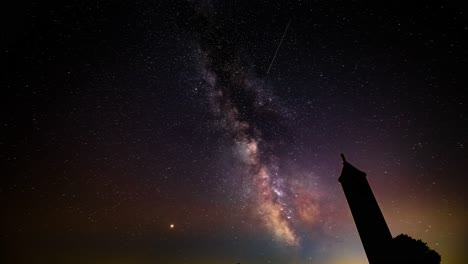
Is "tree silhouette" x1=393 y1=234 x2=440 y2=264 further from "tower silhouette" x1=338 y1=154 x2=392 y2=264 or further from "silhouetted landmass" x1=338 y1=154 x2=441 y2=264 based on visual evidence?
"tower silhouette" x1=338 y1=154 x2=392 y2=264

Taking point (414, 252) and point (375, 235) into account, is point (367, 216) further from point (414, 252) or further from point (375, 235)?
point (414, 252)

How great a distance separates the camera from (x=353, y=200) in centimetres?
2139

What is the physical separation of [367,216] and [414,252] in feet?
16.7

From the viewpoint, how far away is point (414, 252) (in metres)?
20.3

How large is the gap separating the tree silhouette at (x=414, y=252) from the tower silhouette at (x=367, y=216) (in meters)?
1.26

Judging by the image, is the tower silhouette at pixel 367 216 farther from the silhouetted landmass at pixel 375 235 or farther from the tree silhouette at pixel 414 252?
the tree silhouette at pixel 414 252

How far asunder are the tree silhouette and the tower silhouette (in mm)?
1257

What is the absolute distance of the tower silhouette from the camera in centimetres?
1877

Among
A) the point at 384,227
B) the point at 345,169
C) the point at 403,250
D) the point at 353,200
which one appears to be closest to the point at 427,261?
the point at 403,250

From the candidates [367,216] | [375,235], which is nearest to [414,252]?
[375,235]

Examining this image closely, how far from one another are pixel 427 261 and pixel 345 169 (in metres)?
9.43

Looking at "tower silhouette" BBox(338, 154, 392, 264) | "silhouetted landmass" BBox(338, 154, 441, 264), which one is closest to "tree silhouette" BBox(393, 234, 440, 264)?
"silhouetted landmass" BBox(338, 154, 441, 264)

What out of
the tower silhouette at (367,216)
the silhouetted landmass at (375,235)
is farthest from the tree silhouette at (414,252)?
the tower silhouette at (367,216)

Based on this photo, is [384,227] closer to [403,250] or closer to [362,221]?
[362,221]
